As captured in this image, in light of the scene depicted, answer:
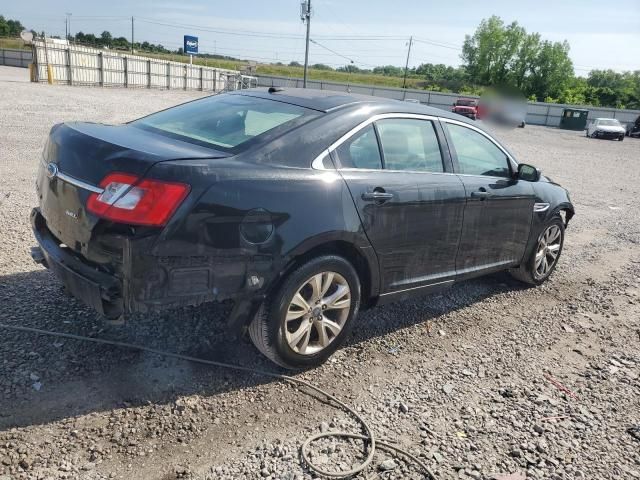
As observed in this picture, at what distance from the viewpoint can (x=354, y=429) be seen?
296 cm

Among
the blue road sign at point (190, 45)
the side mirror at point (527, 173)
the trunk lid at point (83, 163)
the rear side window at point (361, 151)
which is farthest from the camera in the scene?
the blue road sign at point (190, 45)

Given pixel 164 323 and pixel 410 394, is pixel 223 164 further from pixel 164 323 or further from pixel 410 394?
pixel 410 394

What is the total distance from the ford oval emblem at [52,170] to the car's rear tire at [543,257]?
163 inches

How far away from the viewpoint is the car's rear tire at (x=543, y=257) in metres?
5.27

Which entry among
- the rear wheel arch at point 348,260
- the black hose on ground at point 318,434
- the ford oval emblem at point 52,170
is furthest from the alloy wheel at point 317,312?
the ford oval emblem at point 52,170

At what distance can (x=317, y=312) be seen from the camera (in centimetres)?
337

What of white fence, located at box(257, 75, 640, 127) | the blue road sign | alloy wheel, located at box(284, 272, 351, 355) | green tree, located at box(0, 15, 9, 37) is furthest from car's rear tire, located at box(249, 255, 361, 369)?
green tree, located at box(0, 15, 9, 37)

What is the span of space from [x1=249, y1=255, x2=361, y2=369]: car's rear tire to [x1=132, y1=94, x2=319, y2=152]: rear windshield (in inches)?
34.3

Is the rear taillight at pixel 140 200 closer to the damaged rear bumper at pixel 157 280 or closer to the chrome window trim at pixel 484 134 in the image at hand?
the damaged rear bumper at pixel 157 280

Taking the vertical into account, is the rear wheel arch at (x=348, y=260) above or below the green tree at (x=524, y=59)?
below

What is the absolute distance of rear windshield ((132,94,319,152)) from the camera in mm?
3295

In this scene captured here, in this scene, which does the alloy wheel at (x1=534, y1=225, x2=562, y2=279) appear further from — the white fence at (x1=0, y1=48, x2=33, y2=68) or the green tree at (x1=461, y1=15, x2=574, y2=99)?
the white fence at (x1=0, y1=48, x2=33, y2=68)

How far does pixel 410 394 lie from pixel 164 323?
177 centimetres

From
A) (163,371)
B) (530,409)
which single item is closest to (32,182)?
(163,371)
